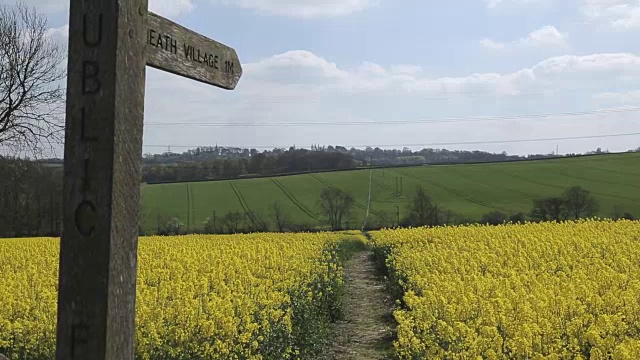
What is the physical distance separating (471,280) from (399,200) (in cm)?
5988

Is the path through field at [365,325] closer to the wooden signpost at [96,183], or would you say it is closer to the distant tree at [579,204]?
the wooden signpost at [96,183]

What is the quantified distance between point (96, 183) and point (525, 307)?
6551 millimetres

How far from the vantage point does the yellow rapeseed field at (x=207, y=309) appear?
282 inches

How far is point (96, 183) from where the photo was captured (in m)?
2.21

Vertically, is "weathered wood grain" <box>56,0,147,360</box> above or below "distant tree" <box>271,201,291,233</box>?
above

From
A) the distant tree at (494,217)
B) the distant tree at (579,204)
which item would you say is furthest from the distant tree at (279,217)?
the distant tree at (579,204)

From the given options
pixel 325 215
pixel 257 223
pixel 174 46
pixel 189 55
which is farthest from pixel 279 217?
pixel 174 46

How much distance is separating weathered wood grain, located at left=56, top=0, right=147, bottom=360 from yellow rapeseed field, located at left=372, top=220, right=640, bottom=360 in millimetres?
4396

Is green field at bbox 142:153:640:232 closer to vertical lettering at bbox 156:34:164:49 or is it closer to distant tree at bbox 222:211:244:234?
distant tree at bbox 222:211:244:234

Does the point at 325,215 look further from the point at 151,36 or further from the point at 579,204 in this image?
the point at 151,36

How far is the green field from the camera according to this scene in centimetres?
6378

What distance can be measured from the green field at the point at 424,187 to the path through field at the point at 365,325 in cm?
4105

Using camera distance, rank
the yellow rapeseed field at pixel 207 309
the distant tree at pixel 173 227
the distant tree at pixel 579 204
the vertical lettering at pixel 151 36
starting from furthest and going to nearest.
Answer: the distant tree at pixel 173 227 → the distant tree at pixel 579 204 → the yellow rapeseed field at pixel 207 309 → the vertical lettering at pixel 151 36

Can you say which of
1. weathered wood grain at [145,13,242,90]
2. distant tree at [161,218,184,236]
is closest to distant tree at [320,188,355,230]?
distant tree at [161,218,184,236]
